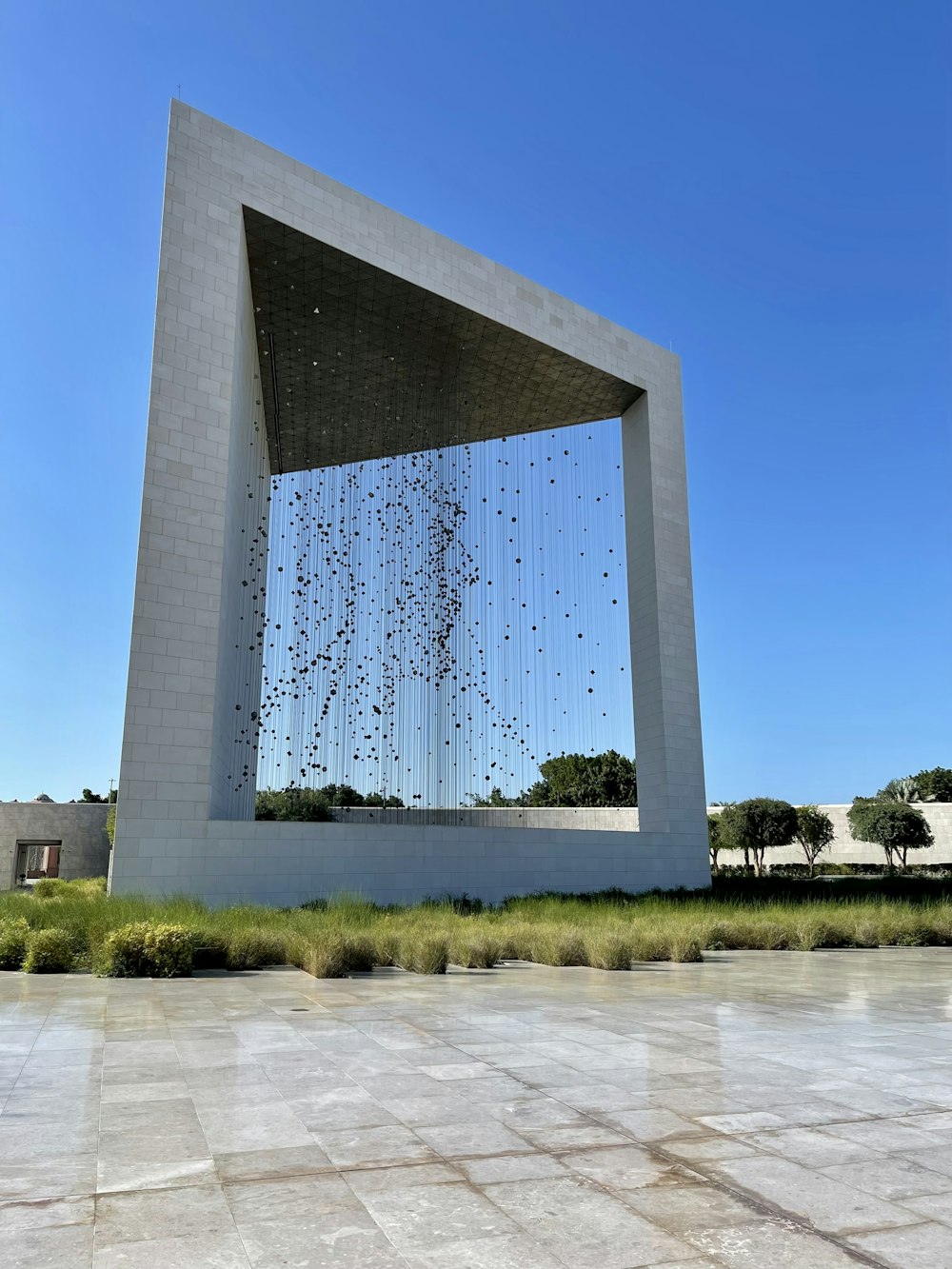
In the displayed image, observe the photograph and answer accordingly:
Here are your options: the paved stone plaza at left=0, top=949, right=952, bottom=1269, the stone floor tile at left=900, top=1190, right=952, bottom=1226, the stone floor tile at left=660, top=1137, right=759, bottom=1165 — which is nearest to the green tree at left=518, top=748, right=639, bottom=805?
the paved stone plaza at left=0, top=949, right=952, bottom=1269

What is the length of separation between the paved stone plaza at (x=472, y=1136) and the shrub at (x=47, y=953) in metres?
2.03

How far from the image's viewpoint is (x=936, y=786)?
6938cm

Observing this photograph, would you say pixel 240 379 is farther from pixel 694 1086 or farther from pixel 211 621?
pixel 694 1086

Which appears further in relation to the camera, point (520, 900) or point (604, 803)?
point (604, 803)

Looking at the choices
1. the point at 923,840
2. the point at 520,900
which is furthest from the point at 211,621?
the point at 923,840

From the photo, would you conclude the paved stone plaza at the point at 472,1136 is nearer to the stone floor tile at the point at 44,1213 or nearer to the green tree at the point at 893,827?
the stone floor tile at the point at 44,1213

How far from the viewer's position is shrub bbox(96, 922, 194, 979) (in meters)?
8.43

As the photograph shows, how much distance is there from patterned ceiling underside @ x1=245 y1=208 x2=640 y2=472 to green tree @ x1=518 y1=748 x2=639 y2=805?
33.2m

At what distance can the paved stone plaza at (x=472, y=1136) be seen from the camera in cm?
258

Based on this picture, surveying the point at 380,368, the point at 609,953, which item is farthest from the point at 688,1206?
the point at 380,368

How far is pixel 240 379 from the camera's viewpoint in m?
18.3

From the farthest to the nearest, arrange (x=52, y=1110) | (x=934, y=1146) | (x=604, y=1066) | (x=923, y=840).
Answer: (x=923, y=840) < (x=604, y=1066) < (x=52, y=1110) < (x=934, y=1146)

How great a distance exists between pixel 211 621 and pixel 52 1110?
12.6 meters

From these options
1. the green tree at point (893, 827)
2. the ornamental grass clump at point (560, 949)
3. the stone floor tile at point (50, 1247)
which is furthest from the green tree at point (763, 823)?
the stone floor tile at point (50, 1247)
